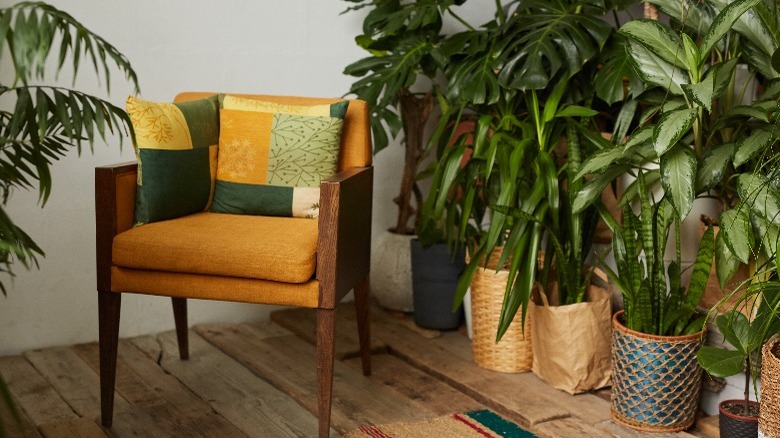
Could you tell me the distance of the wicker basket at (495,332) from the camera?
2.70 metres

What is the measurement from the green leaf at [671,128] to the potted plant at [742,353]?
37 centimetres

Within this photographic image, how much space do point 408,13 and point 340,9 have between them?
0.49 meters

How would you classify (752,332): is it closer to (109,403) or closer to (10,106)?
(109,403)

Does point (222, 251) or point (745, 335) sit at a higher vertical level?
point (222, 251)

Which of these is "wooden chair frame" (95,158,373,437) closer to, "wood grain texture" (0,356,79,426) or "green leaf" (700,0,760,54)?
"wood grain texture" (0,356,79,426)

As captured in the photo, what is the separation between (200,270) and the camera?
2.18 m

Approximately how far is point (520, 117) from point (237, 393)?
4.02 ft

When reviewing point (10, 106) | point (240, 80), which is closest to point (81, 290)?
point (10, 106)

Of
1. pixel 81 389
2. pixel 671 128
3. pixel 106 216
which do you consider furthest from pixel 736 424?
pixel 81 389

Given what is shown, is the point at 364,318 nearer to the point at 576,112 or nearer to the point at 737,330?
the point at 576,112

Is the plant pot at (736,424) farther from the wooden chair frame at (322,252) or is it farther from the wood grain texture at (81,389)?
the wood grain texture at (81,389)

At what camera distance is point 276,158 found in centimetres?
252

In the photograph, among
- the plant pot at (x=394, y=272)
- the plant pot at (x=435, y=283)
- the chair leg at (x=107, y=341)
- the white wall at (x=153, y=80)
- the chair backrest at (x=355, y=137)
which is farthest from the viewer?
the plant pot at (x=394, y=272)

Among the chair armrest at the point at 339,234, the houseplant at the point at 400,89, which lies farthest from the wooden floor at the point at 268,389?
the chair armrest at the point at 339,234
